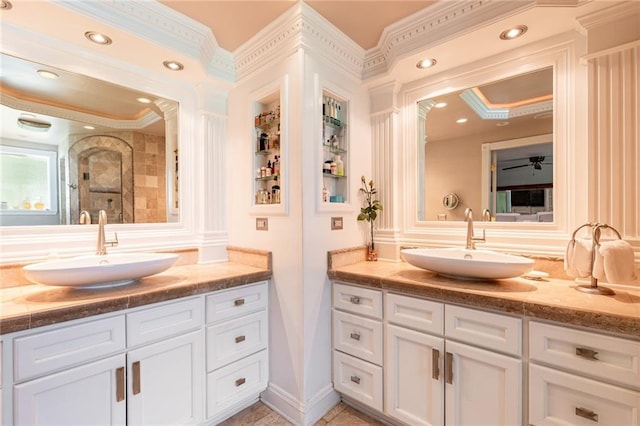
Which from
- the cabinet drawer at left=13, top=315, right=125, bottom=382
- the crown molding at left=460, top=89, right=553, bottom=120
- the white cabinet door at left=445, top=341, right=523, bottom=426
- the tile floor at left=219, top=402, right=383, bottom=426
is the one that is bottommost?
the tile floor at left=219, top=402, right=383, bottom=426

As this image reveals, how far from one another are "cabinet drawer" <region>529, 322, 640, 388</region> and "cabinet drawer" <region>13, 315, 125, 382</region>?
1.84m

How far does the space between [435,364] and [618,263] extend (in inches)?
36.7

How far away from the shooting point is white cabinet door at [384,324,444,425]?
58.3 inches

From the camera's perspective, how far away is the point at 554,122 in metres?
1.68

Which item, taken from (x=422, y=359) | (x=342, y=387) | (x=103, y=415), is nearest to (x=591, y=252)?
(x=422, y=359)

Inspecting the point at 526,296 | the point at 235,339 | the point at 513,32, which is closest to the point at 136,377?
the point at 235,339

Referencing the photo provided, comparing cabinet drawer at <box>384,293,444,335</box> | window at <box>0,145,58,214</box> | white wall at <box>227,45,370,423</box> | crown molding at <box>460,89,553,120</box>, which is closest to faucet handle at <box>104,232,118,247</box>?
window at <box>0,145,58,214</box>

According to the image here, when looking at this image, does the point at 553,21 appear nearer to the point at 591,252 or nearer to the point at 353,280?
the point at 591,252

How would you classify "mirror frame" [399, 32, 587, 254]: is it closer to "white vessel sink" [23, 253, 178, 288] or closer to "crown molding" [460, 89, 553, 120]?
"crown molding" [460, 89, 553, 120]

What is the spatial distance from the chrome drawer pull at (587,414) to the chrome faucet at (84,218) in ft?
8.57

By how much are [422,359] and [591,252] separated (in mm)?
960

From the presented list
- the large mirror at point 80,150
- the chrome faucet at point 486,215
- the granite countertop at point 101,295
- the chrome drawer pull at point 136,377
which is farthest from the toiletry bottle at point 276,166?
the chrome faucet at point 486,215

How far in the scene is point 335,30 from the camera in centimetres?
186

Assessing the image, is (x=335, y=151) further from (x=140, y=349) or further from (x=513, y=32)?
(x=140, y=349)
